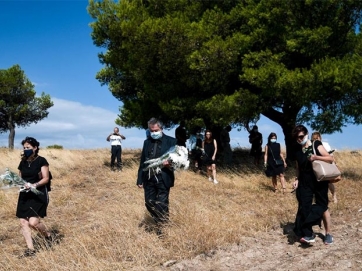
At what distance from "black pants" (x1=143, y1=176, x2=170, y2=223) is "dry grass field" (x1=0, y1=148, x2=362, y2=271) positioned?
221 millimetres

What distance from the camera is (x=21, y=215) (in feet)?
20.0

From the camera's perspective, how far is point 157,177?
625 centimetres

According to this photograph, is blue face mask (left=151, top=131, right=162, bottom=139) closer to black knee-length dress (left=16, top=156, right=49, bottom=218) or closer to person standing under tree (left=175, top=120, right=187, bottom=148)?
black knee-length dress (left=16, top=156, right=49, bottom=218)

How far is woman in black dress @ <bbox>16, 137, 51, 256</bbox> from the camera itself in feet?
20.0

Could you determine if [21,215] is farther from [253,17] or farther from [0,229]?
[253,17]

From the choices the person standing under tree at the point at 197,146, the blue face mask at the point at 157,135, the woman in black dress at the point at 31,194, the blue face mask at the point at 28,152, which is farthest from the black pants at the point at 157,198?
the person standing under tree at the point at 197,146

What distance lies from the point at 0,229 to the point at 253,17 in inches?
405

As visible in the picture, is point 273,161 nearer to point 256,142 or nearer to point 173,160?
point 173,160

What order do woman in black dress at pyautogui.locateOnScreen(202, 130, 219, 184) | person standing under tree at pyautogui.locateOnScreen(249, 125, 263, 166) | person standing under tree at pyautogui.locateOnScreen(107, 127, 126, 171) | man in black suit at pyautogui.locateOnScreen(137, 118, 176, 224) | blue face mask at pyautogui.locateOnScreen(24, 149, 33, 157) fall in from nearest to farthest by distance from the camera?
blue face mask at pyautogui.locateOnScreen(24, 149, 33, 157) → man in black suit at pyautogui.locateOnScreen(137, 118, 176, 224) → woman in black dress at pyautogui.locateOnScreen(202, 130, 219, 184) → person standing under tree at pyautogui.locateOnScreen(107, 127, 126, 171) → person standing under tree at pyautogui.locateOnScreen(249, 125, 263, 166)

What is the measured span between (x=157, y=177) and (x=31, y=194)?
6.61ft

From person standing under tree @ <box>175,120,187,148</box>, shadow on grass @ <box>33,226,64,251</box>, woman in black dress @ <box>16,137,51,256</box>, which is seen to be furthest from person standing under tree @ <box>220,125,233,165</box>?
woman in black dress @ <box>16,137,51,256</box>

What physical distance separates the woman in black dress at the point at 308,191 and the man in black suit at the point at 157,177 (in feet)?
6.60

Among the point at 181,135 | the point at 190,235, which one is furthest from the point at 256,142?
the point at 190,235

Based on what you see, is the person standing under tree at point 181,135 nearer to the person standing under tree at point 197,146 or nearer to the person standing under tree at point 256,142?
the person standing under tree at point 197,146
